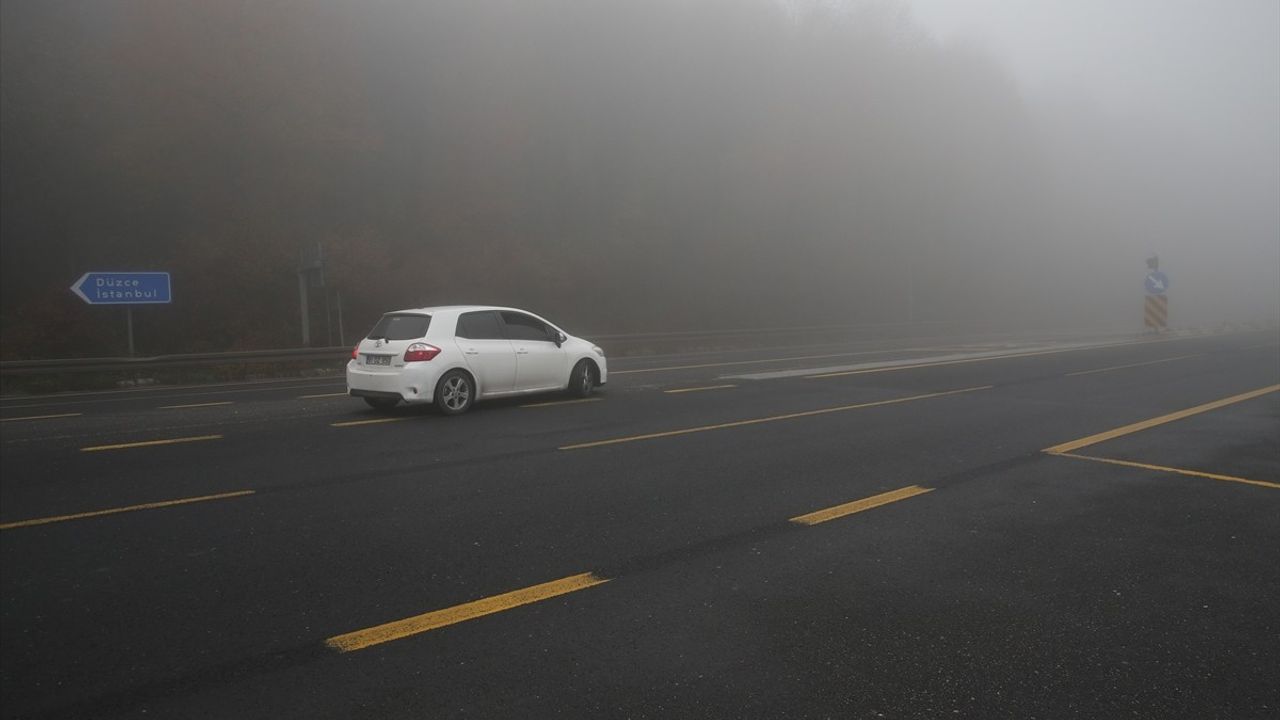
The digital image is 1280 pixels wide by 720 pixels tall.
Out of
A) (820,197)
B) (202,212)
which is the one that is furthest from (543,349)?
(820,197)

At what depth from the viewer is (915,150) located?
58094 millimetres

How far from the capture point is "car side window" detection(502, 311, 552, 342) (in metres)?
13.3

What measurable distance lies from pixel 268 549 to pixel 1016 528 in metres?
5.11

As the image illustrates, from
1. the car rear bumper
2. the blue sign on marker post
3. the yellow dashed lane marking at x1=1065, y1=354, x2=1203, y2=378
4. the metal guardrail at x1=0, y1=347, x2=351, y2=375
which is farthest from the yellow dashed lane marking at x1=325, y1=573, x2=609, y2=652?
the blue sign on marker post

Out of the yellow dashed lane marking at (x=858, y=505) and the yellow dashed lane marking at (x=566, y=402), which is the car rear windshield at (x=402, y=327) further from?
the yellow dashed lane marking at (x=858, y=505)

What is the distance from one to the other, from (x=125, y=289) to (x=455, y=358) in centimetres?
1469

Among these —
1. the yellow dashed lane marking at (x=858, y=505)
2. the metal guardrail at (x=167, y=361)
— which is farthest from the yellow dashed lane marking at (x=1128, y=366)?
the metal guardrail at (x=167, y=361)

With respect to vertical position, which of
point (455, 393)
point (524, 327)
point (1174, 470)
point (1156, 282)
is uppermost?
point (1156, 282)

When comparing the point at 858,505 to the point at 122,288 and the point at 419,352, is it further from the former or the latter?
the point at 122,288

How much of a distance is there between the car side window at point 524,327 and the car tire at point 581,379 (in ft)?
2.40

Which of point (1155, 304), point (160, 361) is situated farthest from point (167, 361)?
point (1155, 304)

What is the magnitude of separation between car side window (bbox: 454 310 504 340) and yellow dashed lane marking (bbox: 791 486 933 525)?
716 cm

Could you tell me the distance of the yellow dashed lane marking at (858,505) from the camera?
6386 mm

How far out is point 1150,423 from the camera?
36.8 feet
